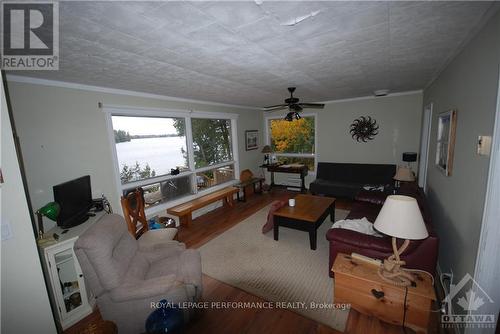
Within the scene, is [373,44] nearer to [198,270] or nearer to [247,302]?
[198,270]

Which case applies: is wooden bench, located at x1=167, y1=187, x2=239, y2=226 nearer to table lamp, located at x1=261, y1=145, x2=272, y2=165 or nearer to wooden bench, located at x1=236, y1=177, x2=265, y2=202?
wooden bench, located at x1=236, y1=177, x2=265, y2=202

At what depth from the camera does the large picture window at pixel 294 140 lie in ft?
20.3

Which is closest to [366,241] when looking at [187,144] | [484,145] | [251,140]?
[484,145]

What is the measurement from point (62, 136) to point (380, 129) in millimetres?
6085

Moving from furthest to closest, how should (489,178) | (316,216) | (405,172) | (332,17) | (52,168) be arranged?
(405,172), (316,216), (52,168), (332,17), (489,178)

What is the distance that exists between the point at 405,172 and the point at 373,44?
2528 millimetres

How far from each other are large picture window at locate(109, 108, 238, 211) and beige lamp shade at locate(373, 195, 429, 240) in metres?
3.56

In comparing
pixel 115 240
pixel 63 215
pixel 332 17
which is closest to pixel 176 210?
pixel 63 215

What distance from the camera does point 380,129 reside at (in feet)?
17.1

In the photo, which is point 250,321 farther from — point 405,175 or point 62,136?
point 405,175

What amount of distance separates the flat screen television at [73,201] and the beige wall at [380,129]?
5262 millimetres

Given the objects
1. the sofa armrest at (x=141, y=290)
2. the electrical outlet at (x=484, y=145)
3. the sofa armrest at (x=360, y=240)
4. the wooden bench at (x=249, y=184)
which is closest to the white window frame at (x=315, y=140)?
the wooden bench at (x=249, y=184)

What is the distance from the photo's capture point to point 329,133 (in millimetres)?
5832

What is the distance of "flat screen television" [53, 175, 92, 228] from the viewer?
7.36ft
